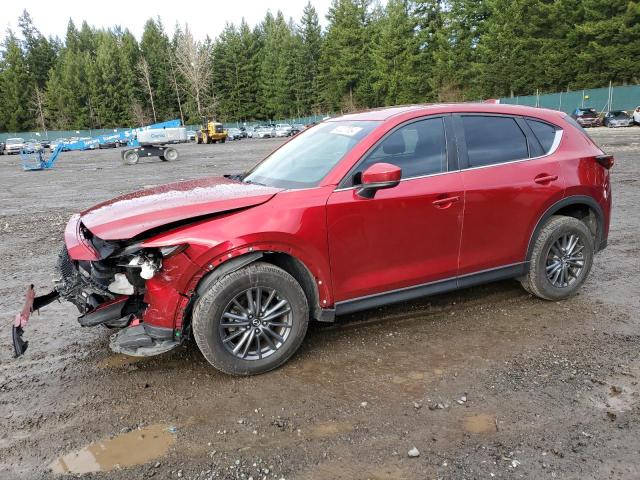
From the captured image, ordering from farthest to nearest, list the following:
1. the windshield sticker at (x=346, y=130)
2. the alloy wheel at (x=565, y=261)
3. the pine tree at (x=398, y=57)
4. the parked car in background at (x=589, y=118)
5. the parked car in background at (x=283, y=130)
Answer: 1. the pine tree at (x=398, y=57)
2. the parked car in background at (x=283, y=130)
3. the parked car in background at (x=589, y=118)
4. the alloy wheel at (x=565, y=261)
5. the windshield sticker at (x=346, y=130)

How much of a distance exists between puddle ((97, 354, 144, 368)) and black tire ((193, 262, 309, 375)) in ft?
2.61

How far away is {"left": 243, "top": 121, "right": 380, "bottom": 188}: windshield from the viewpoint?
3832 millimetres

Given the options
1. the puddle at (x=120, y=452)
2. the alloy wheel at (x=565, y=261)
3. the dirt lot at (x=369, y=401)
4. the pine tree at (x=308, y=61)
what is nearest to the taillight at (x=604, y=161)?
the alloy wheel at (x=565, y=261)

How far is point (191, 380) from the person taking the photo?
3.49m

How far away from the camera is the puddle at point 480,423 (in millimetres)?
2850

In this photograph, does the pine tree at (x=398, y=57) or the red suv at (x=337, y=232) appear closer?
the red suv at (x=337, y=232)

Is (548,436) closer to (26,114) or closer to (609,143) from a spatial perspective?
(609,143)

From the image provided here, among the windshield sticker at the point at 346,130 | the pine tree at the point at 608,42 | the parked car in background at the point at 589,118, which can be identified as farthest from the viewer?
the pine tree at the point at 608,42

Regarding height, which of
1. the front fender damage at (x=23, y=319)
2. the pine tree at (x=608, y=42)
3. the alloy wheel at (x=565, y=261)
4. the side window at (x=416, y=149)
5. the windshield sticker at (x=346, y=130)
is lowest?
the alloy wheel at (x=565, y=261)

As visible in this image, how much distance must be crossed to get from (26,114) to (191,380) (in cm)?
9464

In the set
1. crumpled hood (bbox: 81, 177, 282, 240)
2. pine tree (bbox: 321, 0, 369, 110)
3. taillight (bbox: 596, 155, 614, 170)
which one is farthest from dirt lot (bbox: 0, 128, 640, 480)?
pine tree (bbox: 321, 0, 369, 110)

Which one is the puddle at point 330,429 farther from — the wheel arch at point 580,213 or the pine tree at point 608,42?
the pine tree at point 608,42

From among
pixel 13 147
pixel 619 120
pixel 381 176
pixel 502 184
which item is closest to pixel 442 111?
pixel 502 184

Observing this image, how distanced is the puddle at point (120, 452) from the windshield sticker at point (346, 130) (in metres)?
2.55
